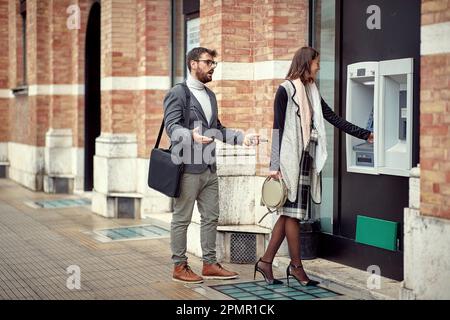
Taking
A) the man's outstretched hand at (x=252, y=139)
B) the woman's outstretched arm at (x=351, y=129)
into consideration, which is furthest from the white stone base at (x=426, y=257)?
the man's outstretched hand at (x=252, y=139)

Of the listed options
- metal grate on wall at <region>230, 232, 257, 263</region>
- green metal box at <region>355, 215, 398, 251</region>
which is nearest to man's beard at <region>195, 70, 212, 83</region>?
metal grate on wall at <region>230, 232, 257, 263</region>

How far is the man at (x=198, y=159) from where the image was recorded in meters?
6.79

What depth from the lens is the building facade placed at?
224 inches

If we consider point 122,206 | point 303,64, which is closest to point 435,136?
point 303,64

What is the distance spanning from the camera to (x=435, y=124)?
18.4 feet

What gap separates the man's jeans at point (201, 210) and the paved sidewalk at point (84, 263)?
1.01ft

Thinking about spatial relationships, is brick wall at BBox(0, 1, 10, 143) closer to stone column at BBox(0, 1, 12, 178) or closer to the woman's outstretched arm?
stone column at BBox(0, 1, 12, 178)

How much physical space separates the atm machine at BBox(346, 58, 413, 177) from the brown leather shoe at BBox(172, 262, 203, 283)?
1839mm

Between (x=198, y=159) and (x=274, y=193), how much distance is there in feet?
Answer: 2.49

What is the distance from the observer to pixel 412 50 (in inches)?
258

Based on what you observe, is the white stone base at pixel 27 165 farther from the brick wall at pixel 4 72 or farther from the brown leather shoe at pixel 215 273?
the brown leather shoe at pixel 215 273

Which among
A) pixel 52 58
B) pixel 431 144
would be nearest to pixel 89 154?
pixel 52 58
